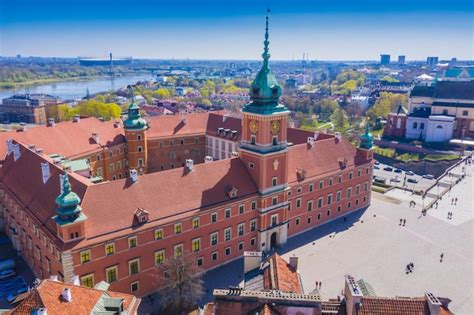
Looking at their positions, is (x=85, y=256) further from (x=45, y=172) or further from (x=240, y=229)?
(x=240, y=229)

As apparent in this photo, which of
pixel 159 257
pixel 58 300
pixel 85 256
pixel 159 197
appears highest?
pixel 159 197


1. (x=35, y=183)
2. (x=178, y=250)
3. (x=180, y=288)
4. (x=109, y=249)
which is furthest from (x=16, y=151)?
(x=180, y=288)

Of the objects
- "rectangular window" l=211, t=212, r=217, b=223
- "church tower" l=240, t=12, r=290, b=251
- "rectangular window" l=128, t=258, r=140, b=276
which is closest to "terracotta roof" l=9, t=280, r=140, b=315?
"rectangular window" l=128, t=258, r=140, b=276

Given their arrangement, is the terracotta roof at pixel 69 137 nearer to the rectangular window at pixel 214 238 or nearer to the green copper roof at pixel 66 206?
the green copper roof at pixel 66 206

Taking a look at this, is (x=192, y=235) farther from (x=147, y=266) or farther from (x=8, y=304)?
(x=8, y=304)

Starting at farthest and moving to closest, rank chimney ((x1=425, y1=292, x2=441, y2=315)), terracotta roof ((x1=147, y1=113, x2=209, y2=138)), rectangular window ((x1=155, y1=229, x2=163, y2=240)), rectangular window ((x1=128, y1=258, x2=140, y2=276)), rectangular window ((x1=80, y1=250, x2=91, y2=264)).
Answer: terracotta roof ((x1=147, y1=113, x2=209, y2=138))
rectangular window ((x1=155, y1=229, x2=163, y2=240))
rectangular window ((x1=128, y1=258, x2=140, y2=276))
rectangular window ((x1=80, y1=250, x2=91, y2=264))
chimney ((x1=425, y1=292, x2=441, y2=315))

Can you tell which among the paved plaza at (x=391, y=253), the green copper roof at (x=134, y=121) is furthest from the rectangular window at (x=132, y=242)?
the green copper roof at (x=134, y=121)

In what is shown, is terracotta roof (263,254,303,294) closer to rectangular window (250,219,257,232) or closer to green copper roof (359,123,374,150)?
rectangular window (250,219,257,232)
